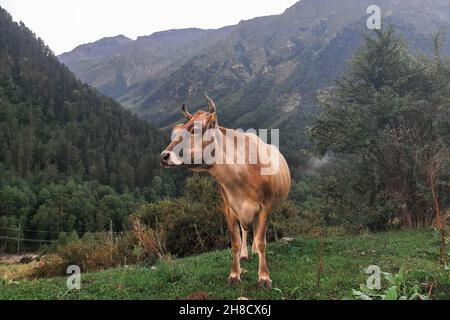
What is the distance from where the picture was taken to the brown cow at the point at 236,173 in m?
6.34

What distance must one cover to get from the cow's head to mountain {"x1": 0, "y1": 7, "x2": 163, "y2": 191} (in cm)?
12612

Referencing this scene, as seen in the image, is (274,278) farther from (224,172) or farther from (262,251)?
(224,172)

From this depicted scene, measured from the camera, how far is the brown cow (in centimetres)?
634

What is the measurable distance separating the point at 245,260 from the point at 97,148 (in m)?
153

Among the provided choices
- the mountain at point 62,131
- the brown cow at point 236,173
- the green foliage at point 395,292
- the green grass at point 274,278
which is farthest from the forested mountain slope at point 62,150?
the green foliage at point 395,292

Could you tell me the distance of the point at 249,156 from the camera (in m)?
6.98

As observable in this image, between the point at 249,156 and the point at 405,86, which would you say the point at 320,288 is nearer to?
the point at 249,156

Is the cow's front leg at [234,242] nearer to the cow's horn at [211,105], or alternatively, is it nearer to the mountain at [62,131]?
the cow's horn at [211,105]

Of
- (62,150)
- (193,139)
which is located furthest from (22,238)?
(193,139)

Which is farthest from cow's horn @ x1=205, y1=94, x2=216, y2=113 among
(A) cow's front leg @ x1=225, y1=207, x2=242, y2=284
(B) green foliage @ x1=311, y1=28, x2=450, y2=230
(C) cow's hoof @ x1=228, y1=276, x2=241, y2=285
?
(B) green foliage @ x1=311, y1=28, x2=450, y2=230

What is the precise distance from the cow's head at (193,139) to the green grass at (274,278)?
2037mm

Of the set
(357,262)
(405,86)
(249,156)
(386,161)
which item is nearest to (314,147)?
(386,161)

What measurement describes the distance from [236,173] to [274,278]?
6.78ft
